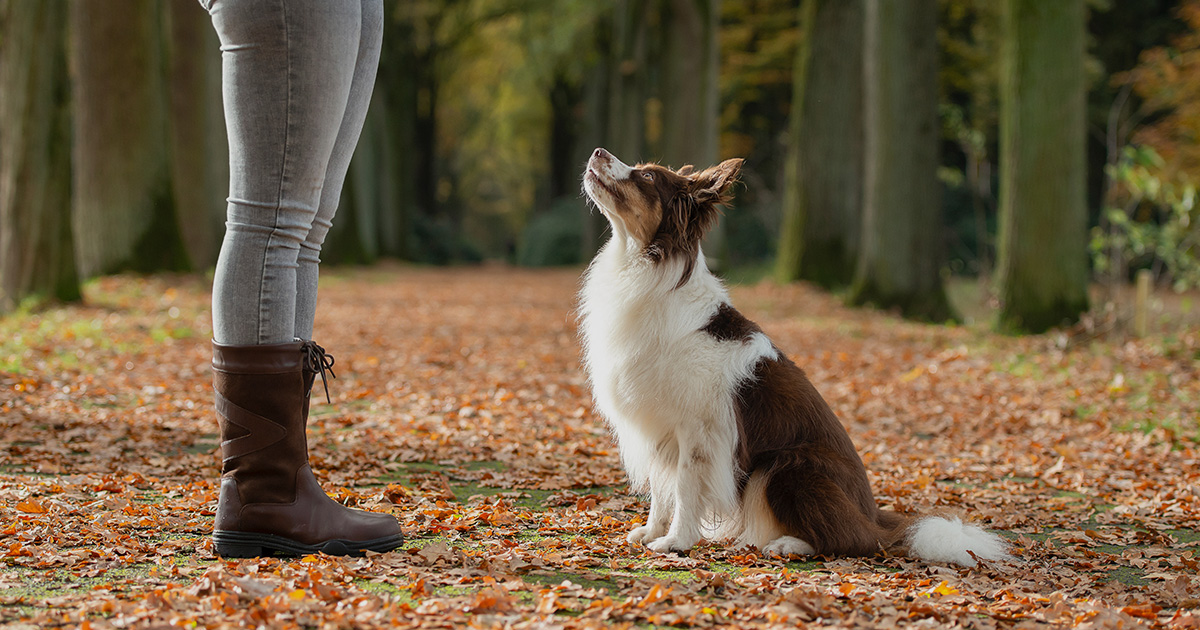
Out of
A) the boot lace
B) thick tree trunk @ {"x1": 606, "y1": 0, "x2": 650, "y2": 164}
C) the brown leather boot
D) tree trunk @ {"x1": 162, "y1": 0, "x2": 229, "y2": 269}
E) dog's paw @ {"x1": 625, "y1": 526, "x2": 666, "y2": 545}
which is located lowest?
dog's paw @ {"x1": 625, "y1": 526, "x2": 666, "y2": 545}

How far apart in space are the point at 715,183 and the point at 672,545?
1.47 meters

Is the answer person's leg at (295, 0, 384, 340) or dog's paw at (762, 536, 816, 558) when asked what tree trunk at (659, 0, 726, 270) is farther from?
person's leg at (295, 0, 384, 340)

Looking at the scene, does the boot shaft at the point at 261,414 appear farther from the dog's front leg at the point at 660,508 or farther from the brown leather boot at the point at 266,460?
the dog's front leg at the point at 660,508

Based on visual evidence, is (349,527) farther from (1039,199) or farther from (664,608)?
(1039,199)

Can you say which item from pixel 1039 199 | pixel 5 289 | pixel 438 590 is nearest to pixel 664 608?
pixel 438 590

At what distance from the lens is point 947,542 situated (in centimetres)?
371

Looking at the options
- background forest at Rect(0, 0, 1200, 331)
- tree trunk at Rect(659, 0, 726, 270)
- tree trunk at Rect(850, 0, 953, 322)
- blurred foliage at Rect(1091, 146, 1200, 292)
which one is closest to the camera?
blurred foliage at Rect(1091, 146, 1200, 292)

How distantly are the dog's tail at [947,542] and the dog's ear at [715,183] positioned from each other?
4.98 ft

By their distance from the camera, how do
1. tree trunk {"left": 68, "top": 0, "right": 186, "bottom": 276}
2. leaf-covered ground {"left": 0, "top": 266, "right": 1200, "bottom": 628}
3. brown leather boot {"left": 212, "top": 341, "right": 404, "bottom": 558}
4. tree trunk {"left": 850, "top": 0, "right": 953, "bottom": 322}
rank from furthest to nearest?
tree trunk {"left": 850, "top": 0, "right": 953, "bottom": 322}
tree trunk {"left": 68, "top": 0, "right": 186, "bottom": 276}
brown leather boot {"left": 212, "top": 341, "right": 404, "bottom": 558}
leaf-covered ground {"left": 0, "top": 266, "right": 1200, "bottom": 628}

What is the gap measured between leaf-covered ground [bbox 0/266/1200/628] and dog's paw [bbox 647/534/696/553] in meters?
0.09

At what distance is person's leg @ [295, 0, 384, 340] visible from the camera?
11.2ft

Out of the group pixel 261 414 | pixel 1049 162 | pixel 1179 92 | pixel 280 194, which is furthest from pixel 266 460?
pixel 1179 92

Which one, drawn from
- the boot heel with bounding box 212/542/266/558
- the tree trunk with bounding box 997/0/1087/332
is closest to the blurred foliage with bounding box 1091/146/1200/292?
the tree trunk with bounding box 997/0/1087/332

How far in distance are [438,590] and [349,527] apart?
50cm
